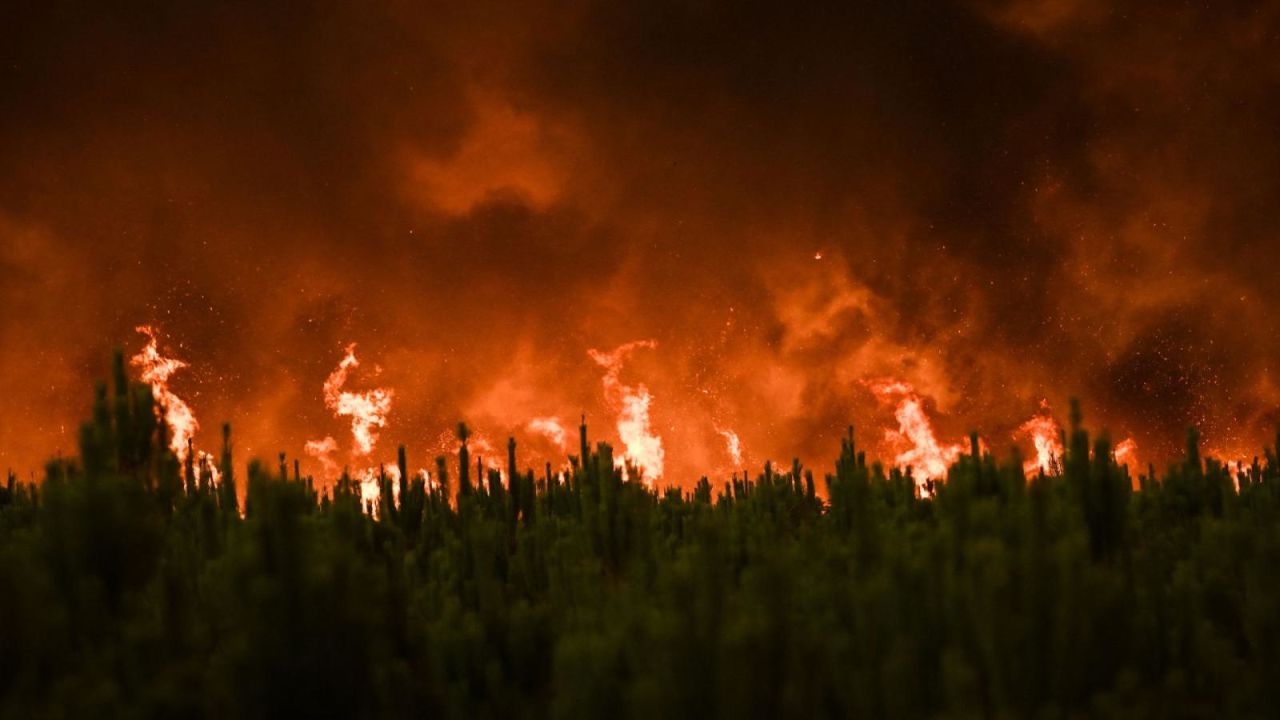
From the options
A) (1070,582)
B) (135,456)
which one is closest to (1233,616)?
(1070,582)

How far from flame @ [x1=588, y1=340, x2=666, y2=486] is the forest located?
32.4 meters

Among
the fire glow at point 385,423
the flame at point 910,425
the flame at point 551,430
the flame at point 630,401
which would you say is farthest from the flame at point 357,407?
the flame at point 910,425

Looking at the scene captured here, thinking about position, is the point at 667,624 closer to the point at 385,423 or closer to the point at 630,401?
the point at 385,423

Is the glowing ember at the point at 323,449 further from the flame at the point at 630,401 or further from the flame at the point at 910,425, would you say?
the flame at the point at 910,425

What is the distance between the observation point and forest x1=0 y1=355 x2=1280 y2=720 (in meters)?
1.76

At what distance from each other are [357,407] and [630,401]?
392 inches

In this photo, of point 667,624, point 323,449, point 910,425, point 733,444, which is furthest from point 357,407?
point 667,624

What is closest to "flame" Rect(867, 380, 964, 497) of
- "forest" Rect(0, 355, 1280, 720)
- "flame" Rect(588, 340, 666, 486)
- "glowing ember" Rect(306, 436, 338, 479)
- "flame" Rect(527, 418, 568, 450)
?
"flame" Rect(588, 340, 666, 486)

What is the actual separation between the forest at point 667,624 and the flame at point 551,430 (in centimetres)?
3195

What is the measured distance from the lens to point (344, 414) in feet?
105

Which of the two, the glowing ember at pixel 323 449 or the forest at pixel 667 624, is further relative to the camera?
the glowing ember at pixel 323 449

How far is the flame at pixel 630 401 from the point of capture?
1388 inches

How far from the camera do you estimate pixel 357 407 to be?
32.3m

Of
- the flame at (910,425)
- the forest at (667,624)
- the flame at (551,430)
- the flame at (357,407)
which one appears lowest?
the forest at (667,624)
